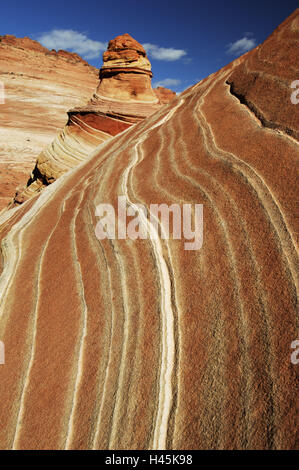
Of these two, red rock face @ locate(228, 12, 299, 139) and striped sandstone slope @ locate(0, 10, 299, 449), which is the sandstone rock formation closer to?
striped sandstone slope @ locate(0, 10, 299, 449)

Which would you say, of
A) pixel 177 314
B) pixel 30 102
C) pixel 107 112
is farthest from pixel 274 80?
pixel 30 102

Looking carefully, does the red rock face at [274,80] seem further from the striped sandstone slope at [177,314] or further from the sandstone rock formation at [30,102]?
the sandstone rock formation at [30,102]

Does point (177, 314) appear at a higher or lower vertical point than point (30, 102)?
lower

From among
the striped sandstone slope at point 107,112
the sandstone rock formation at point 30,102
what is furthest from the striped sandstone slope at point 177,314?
the sandstone rock formation at point 30,102

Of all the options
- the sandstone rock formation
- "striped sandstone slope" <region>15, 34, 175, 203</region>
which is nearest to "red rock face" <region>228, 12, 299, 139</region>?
"striped sandstone slope" <region>15, 34, 175, 203</region>

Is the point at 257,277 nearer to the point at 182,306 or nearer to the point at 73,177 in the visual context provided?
the point at 182,306

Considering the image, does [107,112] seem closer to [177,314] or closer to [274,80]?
[274,80]
